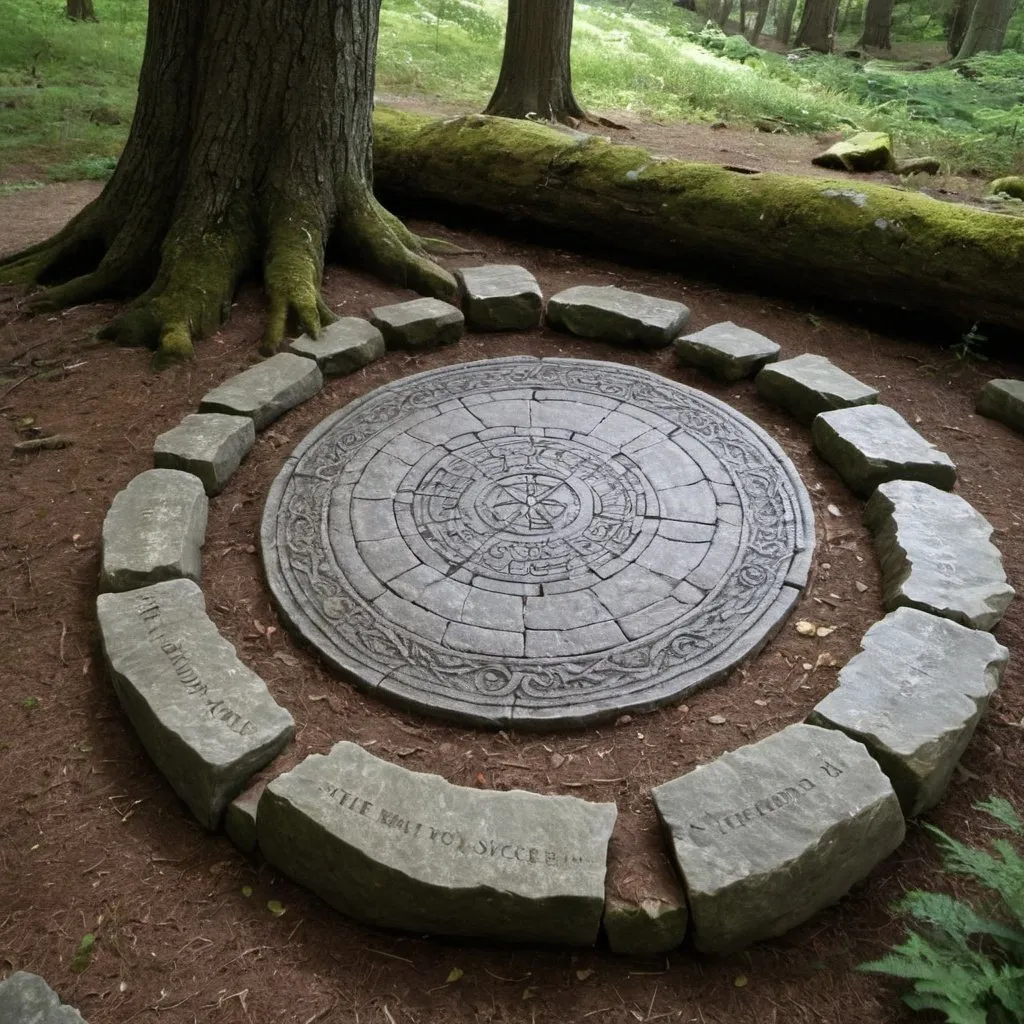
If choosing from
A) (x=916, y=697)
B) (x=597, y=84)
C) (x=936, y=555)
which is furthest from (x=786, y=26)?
(x=916, y=697)

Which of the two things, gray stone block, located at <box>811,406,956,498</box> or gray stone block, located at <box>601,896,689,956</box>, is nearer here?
gray stone block, located at <box>601,896,689,956</box>

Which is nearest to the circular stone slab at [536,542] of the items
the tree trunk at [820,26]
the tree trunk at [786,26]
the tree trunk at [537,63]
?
the tree trunk at [537,63]

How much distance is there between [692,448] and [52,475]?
3.34 m

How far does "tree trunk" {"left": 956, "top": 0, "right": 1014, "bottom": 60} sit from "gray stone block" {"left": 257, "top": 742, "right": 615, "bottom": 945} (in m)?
18.8

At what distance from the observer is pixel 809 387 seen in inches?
188

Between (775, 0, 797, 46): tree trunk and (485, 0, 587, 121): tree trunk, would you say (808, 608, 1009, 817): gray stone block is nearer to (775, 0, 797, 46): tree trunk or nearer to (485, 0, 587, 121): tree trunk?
(485, 0, 587, 121): tree trunk

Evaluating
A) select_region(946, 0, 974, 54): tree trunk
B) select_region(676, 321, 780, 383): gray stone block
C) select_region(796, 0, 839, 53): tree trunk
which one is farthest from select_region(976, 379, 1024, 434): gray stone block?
select_region(946, 0, 974, 54): tree trunk

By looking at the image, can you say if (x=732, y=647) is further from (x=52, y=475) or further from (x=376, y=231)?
(x=376, y=231)

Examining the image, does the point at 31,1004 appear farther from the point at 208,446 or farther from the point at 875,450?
the point at 875,450

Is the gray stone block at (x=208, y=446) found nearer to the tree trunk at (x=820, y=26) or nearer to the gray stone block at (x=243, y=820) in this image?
the gray stone block at (x=243, y=820)

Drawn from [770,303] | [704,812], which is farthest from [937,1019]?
[770,303]

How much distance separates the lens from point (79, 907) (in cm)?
259

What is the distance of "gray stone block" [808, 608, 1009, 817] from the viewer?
2801 millimetres

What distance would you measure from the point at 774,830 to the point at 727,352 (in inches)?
128
